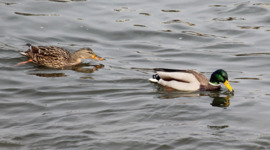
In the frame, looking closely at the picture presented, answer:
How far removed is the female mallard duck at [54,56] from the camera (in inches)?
511

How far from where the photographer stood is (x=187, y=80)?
11.7 m

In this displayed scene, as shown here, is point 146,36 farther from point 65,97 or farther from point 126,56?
point 65,97

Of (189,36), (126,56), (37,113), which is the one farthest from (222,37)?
(37,113)

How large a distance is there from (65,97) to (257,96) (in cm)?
363

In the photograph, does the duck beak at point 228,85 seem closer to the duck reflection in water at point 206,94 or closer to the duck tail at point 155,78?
the duck reflection in water at point 206,94

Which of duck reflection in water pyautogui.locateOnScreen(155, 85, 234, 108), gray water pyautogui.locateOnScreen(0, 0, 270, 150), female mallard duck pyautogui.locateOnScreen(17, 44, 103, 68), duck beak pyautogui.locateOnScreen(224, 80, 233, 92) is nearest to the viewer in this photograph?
gray water pyautogui.locateOnScreen(0, 0, 270, 150)

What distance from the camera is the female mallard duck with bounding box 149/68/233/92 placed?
38.5ft

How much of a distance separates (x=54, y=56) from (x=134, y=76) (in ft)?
6.51

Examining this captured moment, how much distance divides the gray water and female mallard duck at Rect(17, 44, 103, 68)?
0.75ft

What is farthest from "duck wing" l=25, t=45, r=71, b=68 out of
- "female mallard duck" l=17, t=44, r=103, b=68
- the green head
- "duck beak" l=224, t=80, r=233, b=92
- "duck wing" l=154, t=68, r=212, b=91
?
"duck beak" l=224, t=80, r=233, b=92

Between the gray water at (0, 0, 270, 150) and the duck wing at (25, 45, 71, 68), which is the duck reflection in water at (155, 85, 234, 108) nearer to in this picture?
the gray water at (0, 0, 270, 150)

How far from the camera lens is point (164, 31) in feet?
52.3

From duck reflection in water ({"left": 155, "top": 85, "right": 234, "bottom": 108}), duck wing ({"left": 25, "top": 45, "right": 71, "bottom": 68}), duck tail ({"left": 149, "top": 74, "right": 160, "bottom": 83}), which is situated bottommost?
duck reflection in water ({"left": 155, "top": 85, "right": 234, "bottom": 108})

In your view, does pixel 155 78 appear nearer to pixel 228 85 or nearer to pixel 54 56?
pixel 228 85
